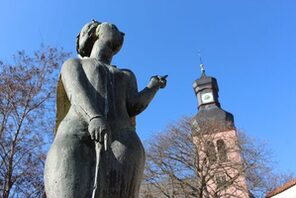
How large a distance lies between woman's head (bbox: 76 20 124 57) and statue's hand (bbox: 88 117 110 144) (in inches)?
45.9

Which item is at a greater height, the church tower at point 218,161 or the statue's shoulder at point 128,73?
the church tower at point 218,161

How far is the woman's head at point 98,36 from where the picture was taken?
3.53 m

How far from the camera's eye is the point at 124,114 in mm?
3055

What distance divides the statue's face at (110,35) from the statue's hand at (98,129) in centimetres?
116

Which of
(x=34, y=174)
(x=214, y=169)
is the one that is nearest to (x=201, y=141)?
(x=214, y=169)

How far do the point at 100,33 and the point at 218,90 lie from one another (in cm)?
5801

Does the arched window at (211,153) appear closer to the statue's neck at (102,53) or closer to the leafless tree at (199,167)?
the leafless tree at (199,167)

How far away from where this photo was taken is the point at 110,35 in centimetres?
353

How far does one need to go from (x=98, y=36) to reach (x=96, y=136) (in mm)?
1375

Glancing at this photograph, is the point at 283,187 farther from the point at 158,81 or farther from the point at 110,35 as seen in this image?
the point at 110,35

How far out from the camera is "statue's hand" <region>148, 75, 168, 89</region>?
135 inches

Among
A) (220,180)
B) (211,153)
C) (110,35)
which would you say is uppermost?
(211,153)

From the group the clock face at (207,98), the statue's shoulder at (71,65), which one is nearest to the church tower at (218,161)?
the statue's shoulder at (71,65)

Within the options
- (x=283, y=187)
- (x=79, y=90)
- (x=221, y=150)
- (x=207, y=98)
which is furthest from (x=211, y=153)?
(x=207, y=98)
